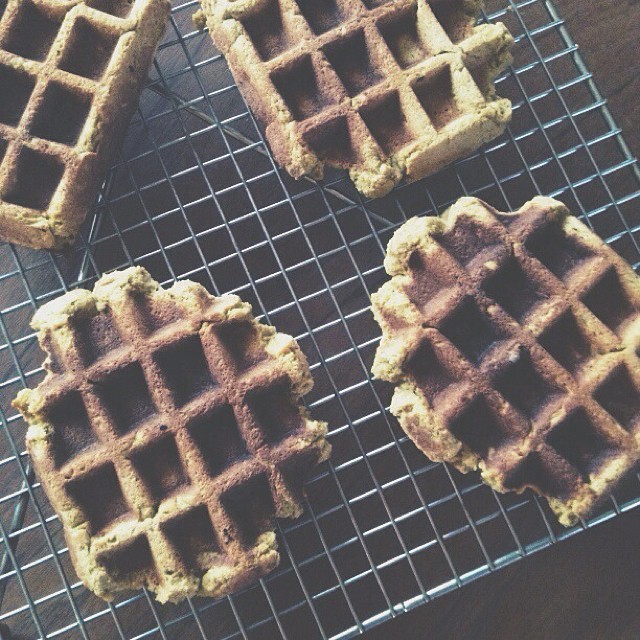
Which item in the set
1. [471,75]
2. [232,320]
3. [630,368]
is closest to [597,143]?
[471,75]

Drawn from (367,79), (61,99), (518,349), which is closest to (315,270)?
(367,79)

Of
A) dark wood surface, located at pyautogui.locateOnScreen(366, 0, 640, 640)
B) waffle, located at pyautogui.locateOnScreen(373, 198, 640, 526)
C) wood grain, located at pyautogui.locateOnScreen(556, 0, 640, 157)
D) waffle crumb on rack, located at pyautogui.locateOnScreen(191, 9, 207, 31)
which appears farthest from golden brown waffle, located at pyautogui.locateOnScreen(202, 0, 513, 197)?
dark wood surface, located at pyautogui.locateOnScreen(366, 0, 640, 640)

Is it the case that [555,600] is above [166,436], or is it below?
below

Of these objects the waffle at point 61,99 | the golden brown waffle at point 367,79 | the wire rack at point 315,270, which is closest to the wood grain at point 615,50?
the wire rack at point 315,270

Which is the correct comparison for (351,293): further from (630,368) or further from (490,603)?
(490,603)

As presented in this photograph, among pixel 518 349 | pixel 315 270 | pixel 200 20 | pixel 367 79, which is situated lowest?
pixel 518 349

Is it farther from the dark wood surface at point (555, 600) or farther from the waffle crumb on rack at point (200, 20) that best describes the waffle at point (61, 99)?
the dark wood surface at point (555, 600)

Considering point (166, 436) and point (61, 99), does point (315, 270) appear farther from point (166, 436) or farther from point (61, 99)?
point (61, 99)
